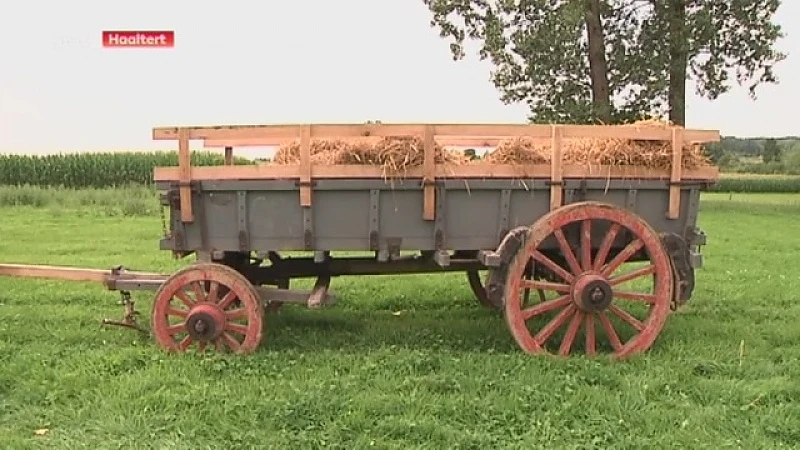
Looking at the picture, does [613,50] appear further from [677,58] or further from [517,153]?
[517,153]

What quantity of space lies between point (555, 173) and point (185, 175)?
2.43m

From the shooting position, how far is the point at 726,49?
68.4 feet

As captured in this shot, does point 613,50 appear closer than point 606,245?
No

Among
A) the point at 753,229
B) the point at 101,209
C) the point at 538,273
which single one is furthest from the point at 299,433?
the point at 101,209

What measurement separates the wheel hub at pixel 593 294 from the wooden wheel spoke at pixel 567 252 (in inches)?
4.2

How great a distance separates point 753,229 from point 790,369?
11.4m

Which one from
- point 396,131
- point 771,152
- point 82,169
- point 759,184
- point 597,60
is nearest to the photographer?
point 396,131

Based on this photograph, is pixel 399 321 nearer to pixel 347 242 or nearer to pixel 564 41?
pixel 347 242

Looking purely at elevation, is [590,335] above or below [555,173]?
below

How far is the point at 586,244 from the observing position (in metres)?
5.73

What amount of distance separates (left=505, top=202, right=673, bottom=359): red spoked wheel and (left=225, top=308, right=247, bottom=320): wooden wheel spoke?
172 cm

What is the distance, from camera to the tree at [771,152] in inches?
1537
